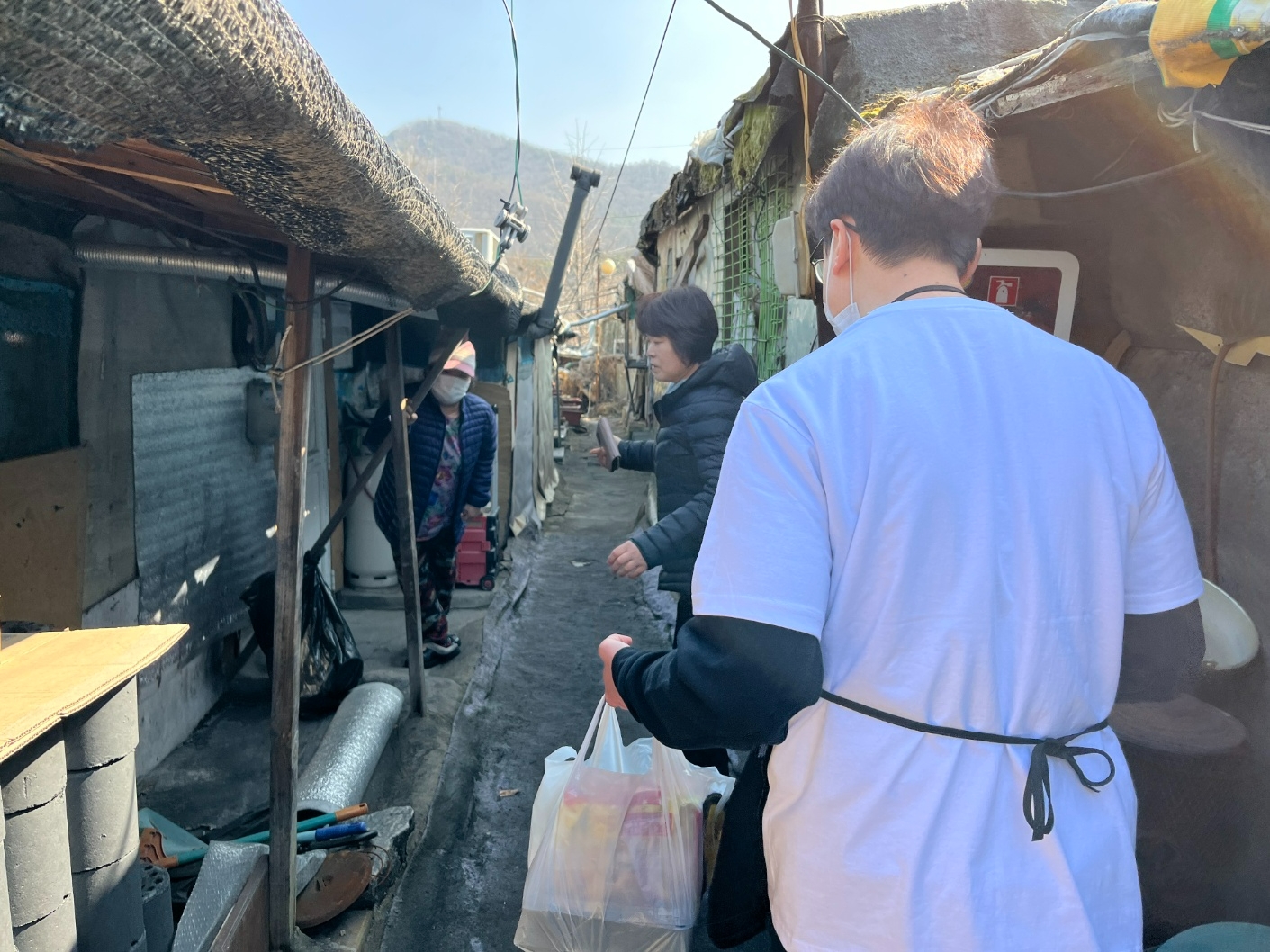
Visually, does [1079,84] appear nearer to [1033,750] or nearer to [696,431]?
[696,431]

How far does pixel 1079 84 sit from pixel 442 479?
393 cm

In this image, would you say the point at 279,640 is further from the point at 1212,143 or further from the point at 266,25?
the point at 1212,143

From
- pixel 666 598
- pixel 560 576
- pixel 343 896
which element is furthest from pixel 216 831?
pixel 560 576

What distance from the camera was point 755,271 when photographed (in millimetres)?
5895

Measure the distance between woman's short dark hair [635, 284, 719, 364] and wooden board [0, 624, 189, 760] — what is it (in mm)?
2075

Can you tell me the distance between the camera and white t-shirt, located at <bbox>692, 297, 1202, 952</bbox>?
107cm

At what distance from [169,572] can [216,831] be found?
118cm

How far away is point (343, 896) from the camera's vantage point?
2.88 meters

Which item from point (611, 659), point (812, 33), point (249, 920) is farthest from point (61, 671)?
point (812, 33)

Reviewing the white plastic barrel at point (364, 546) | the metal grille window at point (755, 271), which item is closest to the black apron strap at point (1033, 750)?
the metal grille window at point (755, 271)

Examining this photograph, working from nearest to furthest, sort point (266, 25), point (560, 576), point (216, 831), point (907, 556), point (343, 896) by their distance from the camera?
point (907, 556) → point (266, 25) → point (343, 896) → point (216, 831) → point (560, 576)

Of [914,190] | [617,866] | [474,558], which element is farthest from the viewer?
[474,558]

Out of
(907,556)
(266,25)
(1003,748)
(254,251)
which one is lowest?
(1003,748)

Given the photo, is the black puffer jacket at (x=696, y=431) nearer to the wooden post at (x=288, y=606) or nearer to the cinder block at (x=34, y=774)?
the wooden post at (x=288, y=606)
